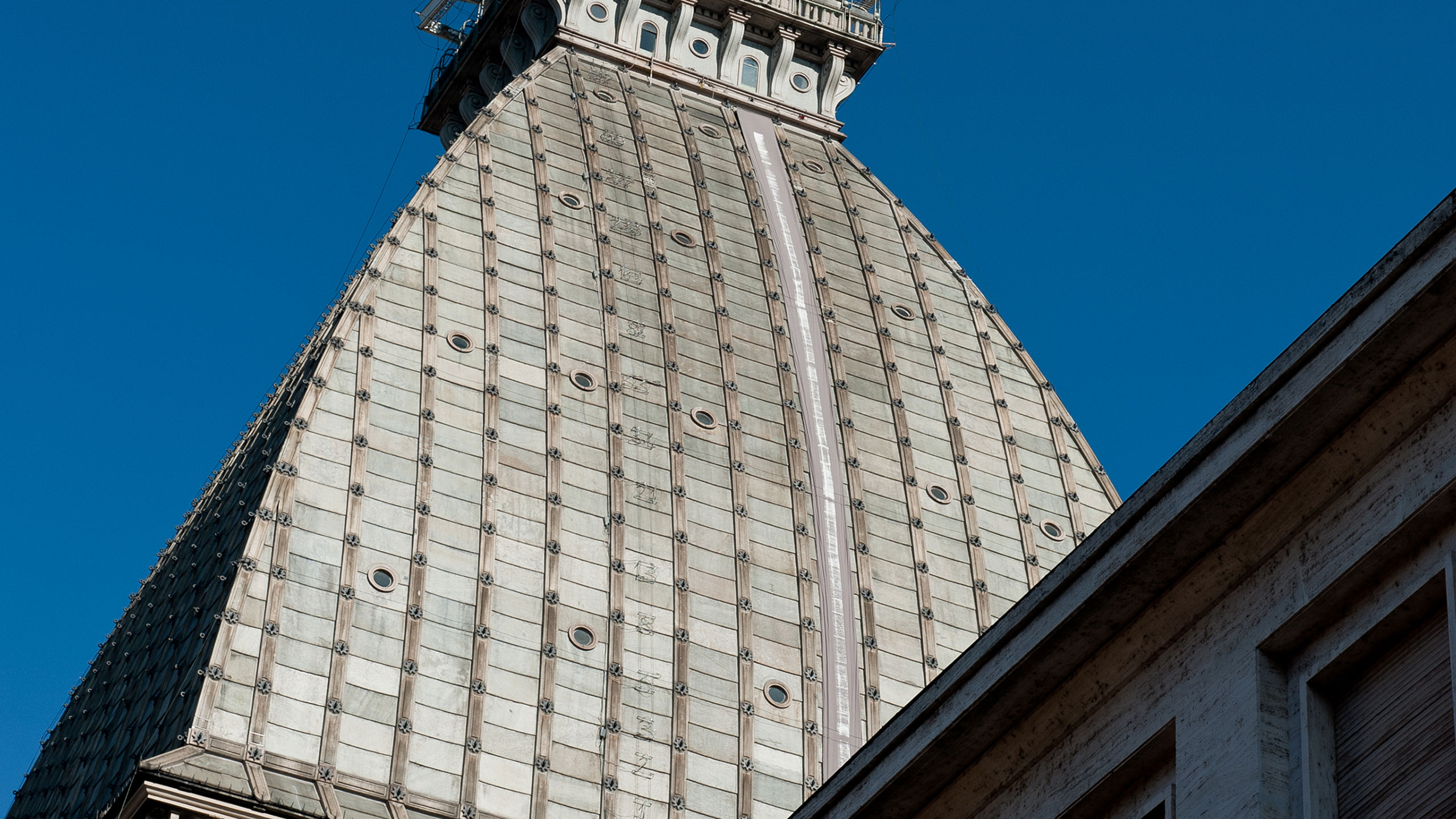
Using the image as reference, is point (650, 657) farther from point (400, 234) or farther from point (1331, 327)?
point (1331, 327)

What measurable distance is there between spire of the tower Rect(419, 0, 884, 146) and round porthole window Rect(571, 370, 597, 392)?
10.8 metres

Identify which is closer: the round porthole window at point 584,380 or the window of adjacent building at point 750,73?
the round porthole window at point 584,380

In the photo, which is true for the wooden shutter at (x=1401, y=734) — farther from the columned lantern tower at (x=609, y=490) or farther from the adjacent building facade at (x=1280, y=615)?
the columned lantern tower at (x=609, y=490)

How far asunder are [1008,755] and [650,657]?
32517 millimetres

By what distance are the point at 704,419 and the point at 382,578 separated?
357 inches

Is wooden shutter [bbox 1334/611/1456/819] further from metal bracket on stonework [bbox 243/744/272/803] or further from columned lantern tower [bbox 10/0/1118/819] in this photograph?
metal bracket on stonework [bbox 243/744/272/803]

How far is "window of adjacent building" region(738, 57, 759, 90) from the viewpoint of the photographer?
64.8 metres

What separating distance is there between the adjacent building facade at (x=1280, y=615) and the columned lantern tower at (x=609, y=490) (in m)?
26.7

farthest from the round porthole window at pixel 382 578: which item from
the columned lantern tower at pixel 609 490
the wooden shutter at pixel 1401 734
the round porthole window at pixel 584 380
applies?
the wooden shutter at pixel 1401 734

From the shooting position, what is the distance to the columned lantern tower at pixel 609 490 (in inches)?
1881

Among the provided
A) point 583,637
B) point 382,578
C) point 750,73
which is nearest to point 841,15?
point 750,73

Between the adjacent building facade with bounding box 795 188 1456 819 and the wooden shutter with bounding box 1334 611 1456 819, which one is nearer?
the wooden shutter with bounding box 1334 611 1456 819

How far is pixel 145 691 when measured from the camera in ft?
169

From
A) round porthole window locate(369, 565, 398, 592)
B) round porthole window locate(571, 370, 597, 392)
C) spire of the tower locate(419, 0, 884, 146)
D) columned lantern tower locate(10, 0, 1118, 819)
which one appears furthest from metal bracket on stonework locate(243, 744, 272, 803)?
spire of the tower locate(419, 0, 884, 146)
